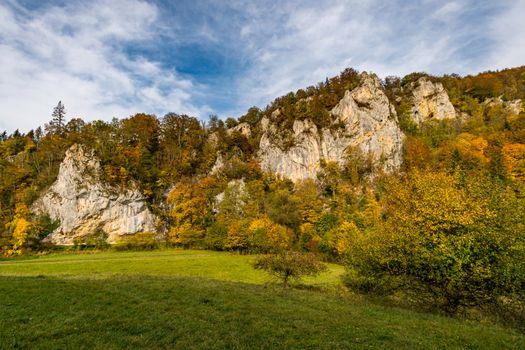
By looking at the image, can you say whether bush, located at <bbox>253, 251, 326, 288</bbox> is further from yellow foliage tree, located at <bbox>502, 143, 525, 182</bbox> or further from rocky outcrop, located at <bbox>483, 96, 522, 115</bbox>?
rocky outcrop, located at <bbox>483, 96, 522, 115</bbox>

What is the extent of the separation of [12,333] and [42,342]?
1.72 meters

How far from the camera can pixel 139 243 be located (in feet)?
226

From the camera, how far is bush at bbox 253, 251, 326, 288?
90.8 feet

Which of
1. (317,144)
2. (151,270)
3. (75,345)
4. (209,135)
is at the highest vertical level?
(209,135)

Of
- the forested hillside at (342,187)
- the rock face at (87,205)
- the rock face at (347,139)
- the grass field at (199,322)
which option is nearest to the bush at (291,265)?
the forested hillside at (342,187)

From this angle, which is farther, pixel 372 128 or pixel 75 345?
pixel 372 128

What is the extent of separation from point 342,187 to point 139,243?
179 ft

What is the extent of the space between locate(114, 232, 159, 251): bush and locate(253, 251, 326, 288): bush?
49.1 m

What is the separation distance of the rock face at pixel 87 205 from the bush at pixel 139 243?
5.45 meters

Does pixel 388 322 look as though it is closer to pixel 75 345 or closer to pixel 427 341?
pixel 427 341

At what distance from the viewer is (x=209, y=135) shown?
110500 millimetres

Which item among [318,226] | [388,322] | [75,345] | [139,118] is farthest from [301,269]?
[139,118]

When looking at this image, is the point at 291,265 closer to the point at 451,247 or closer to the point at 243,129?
the point at 451,247

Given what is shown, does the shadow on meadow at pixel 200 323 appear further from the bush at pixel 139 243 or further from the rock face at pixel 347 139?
the rock face at pixel 347 139
